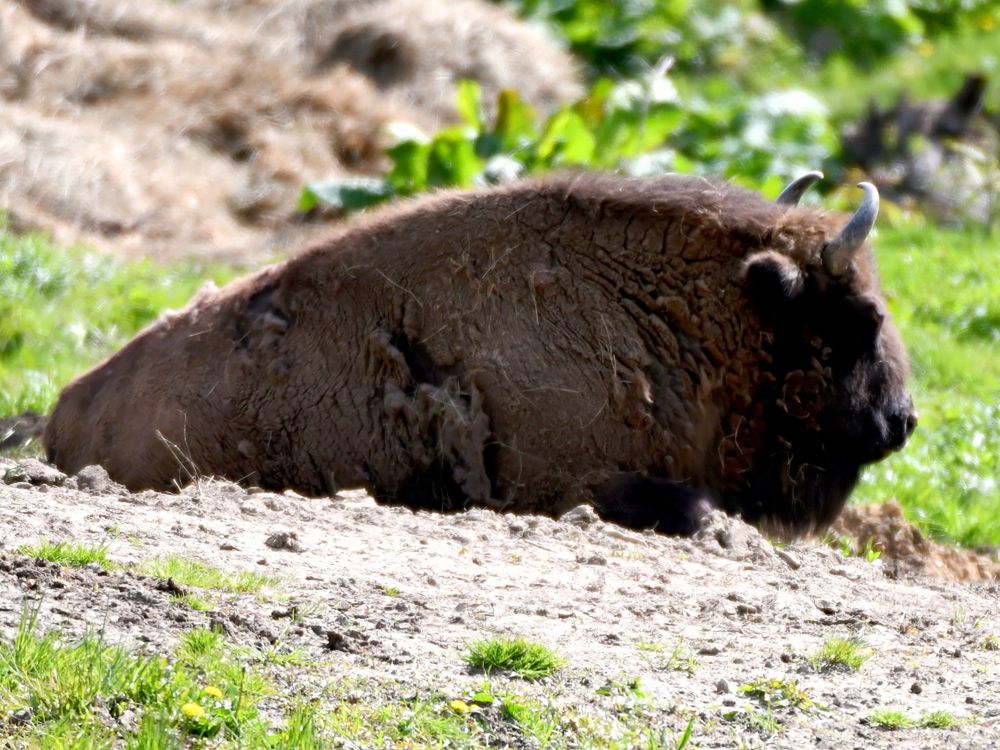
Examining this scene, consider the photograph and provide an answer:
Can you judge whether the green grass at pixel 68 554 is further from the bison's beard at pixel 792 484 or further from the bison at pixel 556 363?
the bison's beard at pixel 792 484

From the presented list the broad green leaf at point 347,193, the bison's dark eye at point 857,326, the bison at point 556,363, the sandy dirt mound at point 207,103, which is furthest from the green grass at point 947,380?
the sandy dirt mound at point 207,103

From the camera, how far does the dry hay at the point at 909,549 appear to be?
6.73m

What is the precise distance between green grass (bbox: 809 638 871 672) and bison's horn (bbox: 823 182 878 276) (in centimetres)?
243

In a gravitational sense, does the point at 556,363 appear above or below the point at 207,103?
above

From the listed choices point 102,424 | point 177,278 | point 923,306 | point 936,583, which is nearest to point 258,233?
point 177,278

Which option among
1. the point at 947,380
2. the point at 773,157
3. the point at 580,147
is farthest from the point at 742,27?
the point at 947,380

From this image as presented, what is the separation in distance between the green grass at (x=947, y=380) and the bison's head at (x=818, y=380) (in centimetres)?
135

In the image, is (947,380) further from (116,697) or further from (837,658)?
(116,697)

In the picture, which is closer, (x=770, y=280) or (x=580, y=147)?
(x=770, y=280)

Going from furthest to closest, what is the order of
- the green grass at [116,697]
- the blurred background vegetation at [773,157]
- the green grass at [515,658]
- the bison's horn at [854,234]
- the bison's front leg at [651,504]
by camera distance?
the blurred background vegetation at [773,157]
the bison's horn at [854,234]
the bison's front leg at [651,504]
the green grass at [515,658]
the green grass at [116,697]

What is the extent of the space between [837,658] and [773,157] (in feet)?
34.3

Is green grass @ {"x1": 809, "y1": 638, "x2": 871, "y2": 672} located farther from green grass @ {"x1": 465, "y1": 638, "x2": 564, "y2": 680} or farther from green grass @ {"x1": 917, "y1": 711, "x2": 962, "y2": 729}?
green grass @ {"x1": 465, "y1": 638, "x2": 564, "y2": 680}

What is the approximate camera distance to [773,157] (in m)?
13.9

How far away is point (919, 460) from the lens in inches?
331
